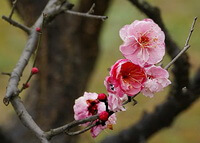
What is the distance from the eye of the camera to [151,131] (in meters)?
2.27

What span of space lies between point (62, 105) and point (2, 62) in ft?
10.8

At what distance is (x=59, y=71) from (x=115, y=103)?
5.60 ft

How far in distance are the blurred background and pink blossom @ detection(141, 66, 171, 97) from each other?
3290 mm

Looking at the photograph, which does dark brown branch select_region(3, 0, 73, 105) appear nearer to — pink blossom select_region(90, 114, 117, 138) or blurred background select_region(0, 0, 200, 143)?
pink blossom select_region(90, 114, 117, 138)

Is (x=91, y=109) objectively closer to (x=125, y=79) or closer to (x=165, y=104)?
(x=125, y=79)

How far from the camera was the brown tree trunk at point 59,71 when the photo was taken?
257 centimetres

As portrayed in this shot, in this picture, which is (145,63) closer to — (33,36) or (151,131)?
(33,36)

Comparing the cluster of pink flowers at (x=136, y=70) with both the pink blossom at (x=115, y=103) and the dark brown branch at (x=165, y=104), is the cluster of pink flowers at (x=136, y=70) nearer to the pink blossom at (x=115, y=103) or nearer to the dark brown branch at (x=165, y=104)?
the pink blossom at (x=115, y=103)

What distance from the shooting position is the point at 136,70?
949 millimetres

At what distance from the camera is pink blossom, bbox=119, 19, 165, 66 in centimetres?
95

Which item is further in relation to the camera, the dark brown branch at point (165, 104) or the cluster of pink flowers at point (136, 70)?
the dark brown branch at point (165, 104)

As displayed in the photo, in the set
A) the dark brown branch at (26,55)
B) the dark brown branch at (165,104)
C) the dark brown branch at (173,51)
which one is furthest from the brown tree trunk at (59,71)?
the dark brown branch at (26,55)

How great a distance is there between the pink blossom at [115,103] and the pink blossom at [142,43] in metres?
0.09

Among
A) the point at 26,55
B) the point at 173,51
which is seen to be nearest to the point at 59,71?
the point at 173,51
